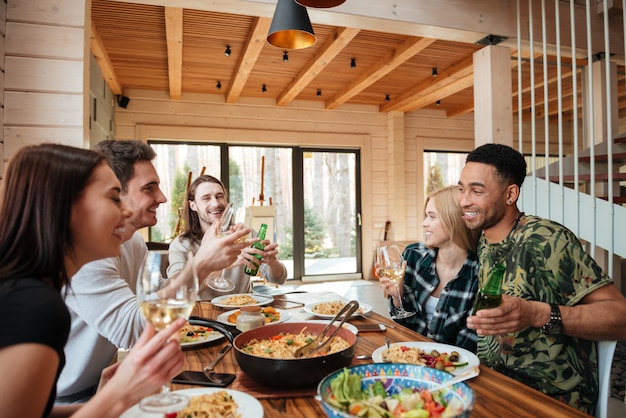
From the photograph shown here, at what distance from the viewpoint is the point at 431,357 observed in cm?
121

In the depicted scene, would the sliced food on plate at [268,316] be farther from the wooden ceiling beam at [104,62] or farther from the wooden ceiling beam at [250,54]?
the wooden ceiling beam at [104,62]

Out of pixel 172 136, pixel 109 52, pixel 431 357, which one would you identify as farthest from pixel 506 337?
pixel 172 136

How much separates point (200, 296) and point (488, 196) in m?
1.73

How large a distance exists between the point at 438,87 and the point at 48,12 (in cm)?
476

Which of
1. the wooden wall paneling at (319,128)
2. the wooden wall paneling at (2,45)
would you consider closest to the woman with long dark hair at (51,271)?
the wooden wall paneling at (2,45)

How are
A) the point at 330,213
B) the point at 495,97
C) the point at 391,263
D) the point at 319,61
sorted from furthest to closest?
the point at 330,213, the point at 319,61, the point at 495,97, the point at 391,263

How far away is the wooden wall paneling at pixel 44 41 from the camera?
248 cm

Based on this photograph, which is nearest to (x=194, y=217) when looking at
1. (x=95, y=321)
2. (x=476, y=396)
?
(x=95, y=321)

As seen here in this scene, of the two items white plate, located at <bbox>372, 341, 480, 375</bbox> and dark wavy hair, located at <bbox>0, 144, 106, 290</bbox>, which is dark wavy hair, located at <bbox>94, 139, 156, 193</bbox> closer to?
dark wavy hair, located at <bbox>0, 144, 106, 290</bbox>

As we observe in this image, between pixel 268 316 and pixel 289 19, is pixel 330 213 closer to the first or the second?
pixel 289 19

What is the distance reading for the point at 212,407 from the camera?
883 millimetres

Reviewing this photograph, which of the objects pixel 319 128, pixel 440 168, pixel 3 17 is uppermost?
pixel 319 128

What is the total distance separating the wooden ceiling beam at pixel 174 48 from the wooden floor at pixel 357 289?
3.05m

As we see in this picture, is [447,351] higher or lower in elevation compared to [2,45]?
lower
